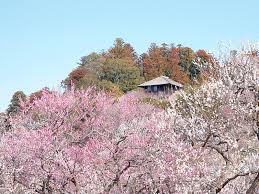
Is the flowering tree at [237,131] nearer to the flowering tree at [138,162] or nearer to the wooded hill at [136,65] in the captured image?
Result: the flowering tree at [138,162]

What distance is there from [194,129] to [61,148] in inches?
208

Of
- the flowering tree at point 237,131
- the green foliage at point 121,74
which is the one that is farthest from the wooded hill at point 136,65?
the flowering tree at point 237,131

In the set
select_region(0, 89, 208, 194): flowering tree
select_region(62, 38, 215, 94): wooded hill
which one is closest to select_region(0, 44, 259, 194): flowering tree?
select_region(0, 89, 208, 194): flowering tree

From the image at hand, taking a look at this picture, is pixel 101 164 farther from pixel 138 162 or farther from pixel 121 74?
pixel 121 74

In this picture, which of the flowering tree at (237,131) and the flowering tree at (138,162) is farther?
the flowering tree at (138,162)

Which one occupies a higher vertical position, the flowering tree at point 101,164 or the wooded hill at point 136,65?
the wooded hill at point 136,65

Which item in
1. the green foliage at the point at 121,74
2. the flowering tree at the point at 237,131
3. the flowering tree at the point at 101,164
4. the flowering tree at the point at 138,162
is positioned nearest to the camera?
the flowering tree at the point at 237,131

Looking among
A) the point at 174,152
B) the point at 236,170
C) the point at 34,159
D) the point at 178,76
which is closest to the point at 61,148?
the point at 34,159

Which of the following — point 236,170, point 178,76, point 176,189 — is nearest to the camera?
point 176,189

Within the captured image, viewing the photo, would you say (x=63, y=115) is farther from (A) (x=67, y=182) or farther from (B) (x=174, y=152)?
(B) (x=174, y=152)

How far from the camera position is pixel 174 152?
1104cm

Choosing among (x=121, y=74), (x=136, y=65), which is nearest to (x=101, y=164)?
(x=121, y=74)

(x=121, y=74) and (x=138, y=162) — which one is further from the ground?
(x=121, y=74)

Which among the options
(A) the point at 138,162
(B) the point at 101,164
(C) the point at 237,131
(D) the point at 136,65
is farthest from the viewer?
(D) the point at 136,65
